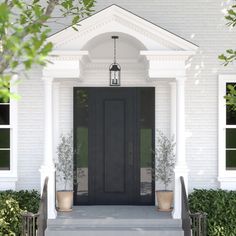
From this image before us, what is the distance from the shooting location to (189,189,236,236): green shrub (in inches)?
405

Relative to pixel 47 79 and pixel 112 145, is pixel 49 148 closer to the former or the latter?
pixel 47 79

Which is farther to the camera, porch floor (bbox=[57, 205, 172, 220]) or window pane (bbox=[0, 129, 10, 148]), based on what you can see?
window pane (bbox=[0, 129, 10, 148])

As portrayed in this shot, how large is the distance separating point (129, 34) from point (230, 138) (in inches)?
132

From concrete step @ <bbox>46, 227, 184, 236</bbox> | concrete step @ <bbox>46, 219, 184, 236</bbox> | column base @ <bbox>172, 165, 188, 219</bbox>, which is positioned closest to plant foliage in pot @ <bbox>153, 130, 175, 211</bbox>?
column base @ <bbox>172, 165, 188, 219</bbox>

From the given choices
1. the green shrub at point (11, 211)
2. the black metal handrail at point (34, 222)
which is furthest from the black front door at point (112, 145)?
the black metal handrail at point (34, 222)

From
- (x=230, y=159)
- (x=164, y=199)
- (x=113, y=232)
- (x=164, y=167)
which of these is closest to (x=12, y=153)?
(x=113, y=232)

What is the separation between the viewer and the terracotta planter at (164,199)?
35.0 ft

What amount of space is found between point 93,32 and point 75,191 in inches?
141

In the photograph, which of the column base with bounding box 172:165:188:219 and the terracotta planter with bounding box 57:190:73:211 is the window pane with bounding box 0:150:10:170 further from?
the column base with bounding box 172:165:188:219

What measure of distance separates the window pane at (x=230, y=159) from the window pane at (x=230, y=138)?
13 cm

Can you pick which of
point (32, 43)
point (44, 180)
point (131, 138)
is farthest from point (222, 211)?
point (32, 43)

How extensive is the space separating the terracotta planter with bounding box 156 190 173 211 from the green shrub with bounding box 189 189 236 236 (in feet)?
1.63

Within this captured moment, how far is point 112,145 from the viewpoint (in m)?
11.7

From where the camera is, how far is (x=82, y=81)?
37.8ft
